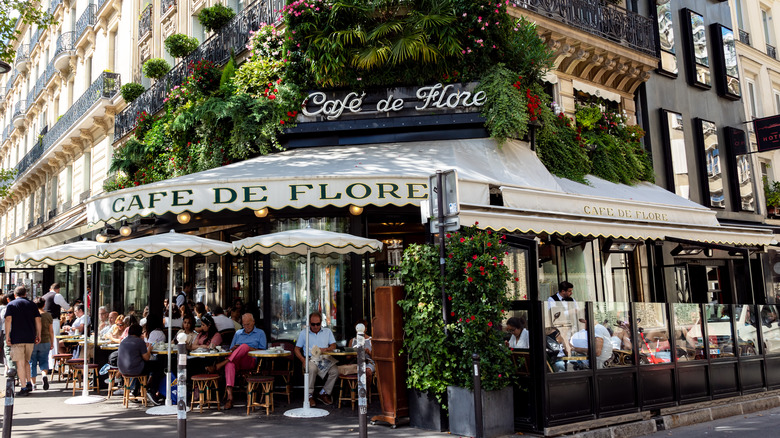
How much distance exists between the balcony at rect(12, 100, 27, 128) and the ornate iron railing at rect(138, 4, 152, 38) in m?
15.9

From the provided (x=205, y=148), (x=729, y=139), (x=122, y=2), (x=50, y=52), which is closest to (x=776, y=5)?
(x=729, y=139)

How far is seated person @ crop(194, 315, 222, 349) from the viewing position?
959cm

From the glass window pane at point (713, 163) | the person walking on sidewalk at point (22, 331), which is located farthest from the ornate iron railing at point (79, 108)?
the glass window pane at point (713, 163)

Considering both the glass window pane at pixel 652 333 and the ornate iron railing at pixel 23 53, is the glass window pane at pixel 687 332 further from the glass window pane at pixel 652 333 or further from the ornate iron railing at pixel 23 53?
the ornate iron railing at pixel 23 53

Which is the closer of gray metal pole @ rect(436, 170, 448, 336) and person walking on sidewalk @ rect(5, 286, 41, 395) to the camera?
gray metal pole @ rect(436, 170, 448, 336)

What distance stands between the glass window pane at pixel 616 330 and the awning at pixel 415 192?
1.33m

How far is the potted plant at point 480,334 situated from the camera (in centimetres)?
677

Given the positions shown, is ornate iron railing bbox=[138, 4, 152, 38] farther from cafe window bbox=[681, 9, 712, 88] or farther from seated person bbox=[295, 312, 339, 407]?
cafe window bbox=[681, 9, 712, 88]

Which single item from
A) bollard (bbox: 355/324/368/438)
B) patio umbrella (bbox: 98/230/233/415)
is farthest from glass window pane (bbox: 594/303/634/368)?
patio umbrella (bbox: 98/230/233/415)

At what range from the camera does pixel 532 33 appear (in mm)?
11742

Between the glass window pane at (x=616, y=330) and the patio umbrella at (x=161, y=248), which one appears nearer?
the glass window pane at (x=616, y=330)

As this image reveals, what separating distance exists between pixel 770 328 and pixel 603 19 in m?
7.38

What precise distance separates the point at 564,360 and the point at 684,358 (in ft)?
7.87

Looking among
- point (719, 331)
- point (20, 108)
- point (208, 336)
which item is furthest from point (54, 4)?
point (719, 331)
